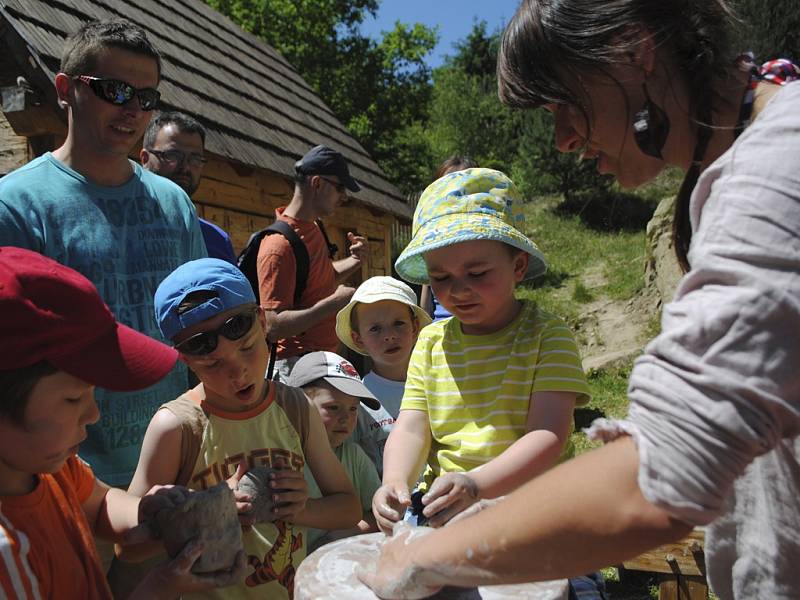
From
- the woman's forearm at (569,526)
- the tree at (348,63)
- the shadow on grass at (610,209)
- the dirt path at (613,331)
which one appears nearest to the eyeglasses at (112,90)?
the woman's forearm at (569,526)

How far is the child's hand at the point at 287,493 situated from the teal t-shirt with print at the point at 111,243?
56 cm

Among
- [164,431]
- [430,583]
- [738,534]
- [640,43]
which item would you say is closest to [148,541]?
[164,431]

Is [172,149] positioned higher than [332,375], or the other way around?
[172,149]

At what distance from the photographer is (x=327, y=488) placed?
202 cm

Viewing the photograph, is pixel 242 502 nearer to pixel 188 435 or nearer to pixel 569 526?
pixel 188 435

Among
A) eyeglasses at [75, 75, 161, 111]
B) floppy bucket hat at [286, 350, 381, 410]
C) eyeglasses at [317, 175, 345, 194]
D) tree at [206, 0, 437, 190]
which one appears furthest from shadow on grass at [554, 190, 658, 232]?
eyeglasses at [75, 75, 161, 111]

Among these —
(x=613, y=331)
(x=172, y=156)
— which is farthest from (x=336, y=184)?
(x=613, y=331)

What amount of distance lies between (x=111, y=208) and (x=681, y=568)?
271cm

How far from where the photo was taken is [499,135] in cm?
2652

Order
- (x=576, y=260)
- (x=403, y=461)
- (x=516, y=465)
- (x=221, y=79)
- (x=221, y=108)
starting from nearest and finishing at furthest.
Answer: (x=516, y=465)
(x=403, y=461)
(x=221, y=108)
(x=221, y=79)
(x=576, y=260)

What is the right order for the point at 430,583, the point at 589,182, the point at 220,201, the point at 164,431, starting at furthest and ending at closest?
the point at 589,182 < the point at 220,201 < the point at 164,431 < the point at 430,583

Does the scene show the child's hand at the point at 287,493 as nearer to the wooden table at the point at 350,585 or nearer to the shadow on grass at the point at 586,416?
the wooden table at the point at 350,585

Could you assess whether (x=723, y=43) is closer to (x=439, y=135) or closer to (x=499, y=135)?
(x=499, y=135)

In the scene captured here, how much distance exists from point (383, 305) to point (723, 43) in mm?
2134
